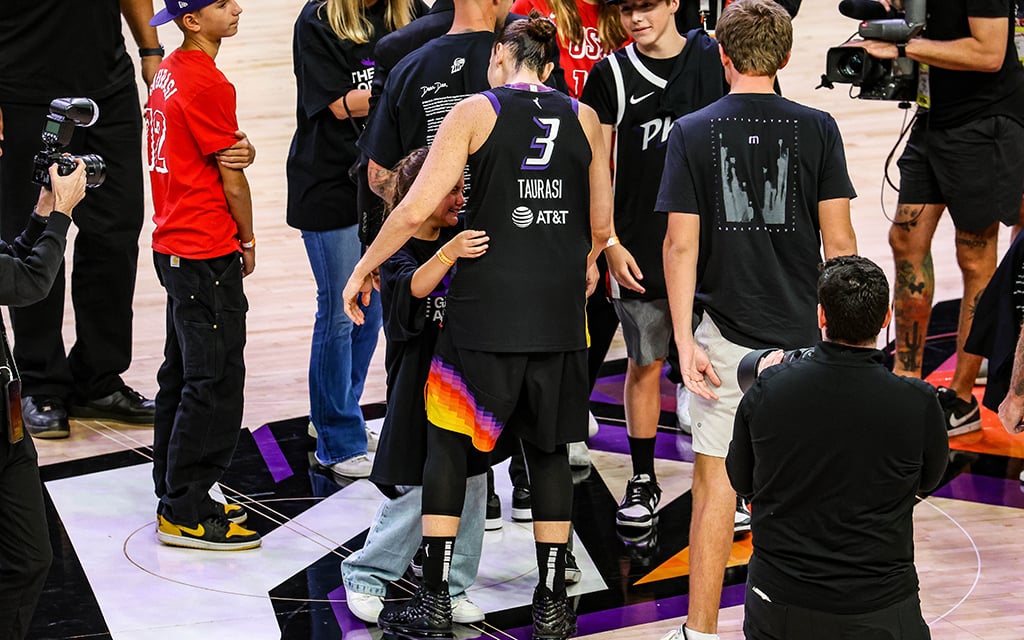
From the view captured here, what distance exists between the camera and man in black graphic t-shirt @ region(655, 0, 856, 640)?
139 inches

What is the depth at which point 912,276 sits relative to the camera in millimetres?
5289

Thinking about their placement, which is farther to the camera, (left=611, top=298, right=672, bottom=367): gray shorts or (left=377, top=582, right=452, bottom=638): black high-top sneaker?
(left=611, top=298, right=672, bottom=367): gray shorts

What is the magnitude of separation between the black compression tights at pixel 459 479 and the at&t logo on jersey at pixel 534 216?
0.58 m

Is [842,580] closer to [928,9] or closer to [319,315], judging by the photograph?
[319,315]

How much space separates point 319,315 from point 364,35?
94 centimetres

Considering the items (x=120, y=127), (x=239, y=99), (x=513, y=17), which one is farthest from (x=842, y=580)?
(x=239, y=99)

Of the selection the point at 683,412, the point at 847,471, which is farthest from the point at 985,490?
the point at 847,471

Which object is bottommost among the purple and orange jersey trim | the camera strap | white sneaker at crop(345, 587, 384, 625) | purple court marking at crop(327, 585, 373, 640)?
purple court marking at crop(327, 585, 373, 640)

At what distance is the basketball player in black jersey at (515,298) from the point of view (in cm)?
353

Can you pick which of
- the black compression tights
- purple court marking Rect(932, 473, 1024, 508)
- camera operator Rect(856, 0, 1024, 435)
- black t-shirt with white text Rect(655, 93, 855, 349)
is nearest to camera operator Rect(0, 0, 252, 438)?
the black compression tights

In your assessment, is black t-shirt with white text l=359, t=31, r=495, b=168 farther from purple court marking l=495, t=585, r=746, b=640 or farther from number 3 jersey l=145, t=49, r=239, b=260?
purple court marking l=495, t=585, r=746, b=640

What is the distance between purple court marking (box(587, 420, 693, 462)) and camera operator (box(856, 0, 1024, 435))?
0.88m

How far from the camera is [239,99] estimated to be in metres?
8.71

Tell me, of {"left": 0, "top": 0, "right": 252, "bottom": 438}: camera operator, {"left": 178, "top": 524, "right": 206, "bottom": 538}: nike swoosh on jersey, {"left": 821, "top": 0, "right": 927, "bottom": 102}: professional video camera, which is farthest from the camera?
{"left": 0, "top": 0, "right": 252, "bottom": 438}: camera operator
